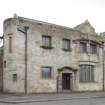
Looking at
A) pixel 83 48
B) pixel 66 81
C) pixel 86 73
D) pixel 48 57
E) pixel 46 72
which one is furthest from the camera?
pixel 86 73

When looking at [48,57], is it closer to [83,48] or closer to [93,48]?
[83,48]

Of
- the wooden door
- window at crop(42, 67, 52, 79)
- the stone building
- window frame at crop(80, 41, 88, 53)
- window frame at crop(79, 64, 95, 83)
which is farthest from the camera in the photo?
window frame at crop(80, 41, 88, 53)

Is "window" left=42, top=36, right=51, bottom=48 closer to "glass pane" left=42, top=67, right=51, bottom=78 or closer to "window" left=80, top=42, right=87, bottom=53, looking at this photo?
"glass pane" left=42, top=67, right=51, bottom=78

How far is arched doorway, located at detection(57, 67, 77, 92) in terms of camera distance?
32219mm

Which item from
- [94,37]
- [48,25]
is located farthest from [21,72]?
[94,37]

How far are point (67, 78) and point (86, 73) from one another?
10.3 ft

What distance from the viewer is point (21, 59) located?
96.0 feet

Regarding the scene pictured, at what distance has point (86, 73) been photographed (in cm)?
3509

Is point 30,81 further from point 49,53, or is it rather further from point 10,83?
point 49,53

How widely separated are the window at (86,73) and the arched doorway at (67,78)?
1415 mm

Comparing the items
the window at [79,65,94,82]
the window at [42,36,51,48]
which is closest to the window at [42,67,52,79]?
the window at [42,36,51,48]

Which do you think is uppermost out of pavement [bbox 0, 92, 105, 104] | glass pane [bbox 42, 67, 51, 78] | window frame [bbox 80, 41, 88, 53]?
window frame [bbox 80, 41, 88, 53]

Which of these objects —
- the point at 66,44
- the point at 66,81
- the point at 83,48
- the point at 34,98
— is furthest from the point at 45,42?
the point at 34,98

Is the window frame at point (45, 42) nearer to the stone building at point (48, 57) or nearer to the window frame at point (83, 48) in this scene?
the stone building at point (48, 57)
